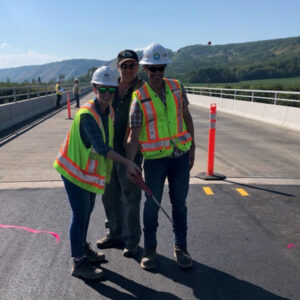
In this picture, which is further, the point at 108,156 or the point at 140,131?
the point at 140,131

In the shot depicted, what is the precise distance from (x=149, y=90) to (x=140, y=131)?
40cm

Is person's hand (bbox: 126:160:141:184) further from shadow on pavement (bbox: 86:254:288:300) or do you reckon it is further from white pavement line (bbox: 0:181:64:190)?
white pavement line (bbox: 0:181:64:190)

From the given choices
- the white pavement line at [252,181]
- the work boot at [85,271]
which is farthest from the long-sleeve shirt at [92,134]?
the white pavement line at [252,181]

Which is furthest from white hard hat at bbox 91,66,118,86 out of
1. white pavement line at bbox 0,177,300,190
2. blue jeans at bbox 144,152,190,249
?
white pavement line at bbox 0,177,300,190

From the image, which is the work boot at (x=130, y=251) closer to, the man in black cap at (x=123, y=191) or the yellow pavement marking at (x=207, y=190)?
the man in black cap at (x=123, y=191)

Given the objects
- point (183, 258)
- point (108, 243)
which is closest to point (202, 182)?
point (108, 243)

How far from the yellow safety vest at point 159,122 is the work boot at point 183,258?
40.3 inches

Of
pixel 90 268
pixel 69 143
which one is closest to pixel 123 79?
pixel 69 143

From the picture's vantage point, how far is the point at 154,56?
121 inches

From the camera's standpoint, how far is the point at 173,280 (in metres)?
3.14

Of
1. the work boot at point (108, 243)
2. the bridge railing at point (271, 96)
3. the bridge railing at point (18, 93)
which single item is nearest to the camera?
the work boot at point (108, 243)

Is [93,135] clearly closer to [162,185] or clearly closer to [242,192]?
[162,185]

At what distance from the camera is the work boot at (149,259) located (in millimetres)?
3314

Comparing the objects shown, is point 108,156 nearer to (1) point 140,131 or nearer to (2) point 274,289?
(1) point 140,131
